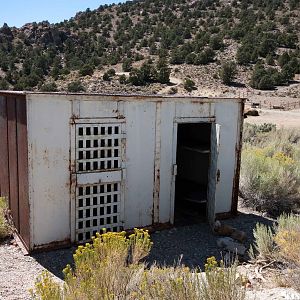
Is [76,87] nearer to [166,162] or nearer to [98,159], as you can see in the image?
[166,162]

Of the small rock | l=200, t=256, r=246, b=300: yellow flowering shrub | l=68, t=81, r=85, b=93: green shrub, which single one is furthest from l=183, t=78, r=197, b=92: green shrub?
l=200, t=256, r=246, b=300: yellow flowering shrub

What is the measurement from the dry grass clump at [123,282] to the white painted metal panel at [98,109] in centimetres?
248

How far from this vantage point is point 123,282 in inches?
151

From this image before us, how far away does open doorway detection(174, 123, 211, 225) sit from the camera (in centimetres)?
854

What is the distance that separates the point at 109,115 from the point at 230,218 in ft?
11.5

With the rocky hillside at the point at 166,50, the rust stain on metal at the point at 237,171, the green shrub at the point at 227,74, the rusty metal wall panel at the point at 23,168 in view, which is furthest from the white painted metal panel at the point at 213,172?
the green shrub at the point at 227,74

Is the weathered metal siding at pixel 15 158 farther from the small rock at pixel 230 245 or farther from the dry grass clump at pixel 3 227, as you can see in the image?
the small rock at pixel 230 245

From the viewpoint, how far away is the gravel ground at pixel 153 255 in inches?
205

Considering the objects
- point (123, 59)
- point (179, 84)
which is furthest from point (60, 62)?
point (179, 84)

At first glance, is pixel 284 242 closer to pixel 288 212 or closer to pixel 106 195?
pixel 106 195

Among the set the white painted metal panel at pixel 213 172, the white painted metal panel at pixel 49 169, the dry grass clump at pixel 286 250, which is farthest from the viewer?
the white painted metal panel at pixel 213 172

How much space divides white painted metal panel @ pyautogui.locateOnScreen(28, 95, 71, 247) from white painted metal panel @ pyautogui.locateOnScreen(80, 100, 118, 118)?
236mm

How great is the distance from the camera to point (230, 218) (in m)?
8.26

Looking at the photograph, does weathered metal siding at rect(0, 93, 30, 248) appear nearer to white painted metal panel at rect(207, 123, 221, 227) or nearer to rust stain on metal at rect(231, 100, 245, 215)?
white painted metal panel at rect(207, 123, 221, 227)
